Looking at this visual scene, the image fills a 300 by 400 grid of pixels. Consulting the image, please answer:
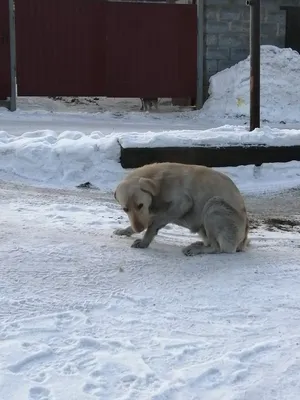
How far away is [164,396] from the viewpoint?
298 centimetres

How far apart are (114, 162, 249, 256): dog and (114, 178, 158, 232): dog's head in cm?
3

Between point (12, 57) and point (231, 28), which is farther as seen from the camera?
point (231, 28)

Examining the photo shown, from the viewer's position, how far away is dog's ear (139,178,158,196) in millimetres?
5051

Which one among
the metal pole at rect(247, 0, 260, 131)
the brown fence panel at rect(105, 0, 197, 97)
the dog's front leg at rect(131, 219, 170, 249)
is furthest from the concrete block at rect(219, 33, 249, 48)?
the dog's front leg at rect(131, 219, 170, 249)

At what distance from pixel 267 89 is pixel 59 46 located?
4.96 metres

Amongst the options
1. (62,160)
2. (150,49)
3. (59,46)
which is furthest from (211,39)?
(62,160)

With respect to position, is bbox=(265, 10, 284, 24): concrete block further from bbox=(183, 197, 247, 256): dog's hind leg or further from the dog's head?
the dog's head

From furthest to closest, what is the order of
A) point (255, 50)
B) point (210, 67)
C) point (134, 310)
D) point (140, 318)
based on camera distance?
point (210, 67) → point (255, 50) → point (134, 310) → point (140, 318)

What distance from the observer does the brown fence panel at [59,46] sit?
14.9 m

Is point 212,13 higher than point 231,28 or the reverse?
higher

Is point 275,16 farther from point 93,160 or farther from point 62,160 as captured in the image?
point 62,160

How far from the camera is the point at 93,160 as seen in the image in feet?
29.3

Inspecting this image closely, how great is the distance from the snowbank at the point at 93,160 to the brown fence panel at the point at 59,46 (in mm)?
5928

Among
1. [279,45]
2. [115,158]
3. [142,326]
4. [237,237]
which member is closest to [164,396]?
[142,326]
